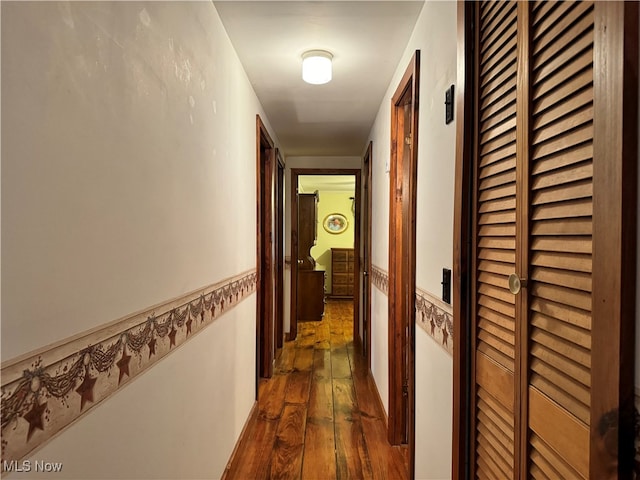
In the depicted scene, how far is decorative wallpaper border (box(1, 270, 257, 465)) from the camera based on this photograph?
2.05 ft

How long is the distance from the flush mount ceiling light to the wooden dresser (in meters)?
5.90

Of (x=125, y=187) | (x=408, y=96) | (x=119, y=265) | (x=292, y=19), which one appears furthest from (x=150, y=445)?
(x=408, y=96)

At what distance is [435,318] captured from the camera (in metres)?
1.51

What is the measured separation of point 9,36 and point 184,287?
0.89 meters

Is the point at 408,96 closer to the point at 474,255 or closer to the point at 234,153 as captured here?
the point at 234,153

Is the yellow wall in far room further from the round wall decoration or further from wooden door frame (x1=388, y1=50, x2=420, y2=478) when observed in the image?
wooden door frame (x1=388, y1=50, x2=420, y2=478)

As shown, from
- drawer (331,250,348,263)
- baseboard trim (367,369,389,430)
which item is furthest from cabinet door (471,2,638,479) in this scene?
drawer (331,250,348,263)

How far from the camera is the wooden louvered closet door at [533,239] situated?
26.4 inches

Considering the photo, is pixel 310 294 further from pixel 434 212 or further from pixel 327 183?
pixel 434 212

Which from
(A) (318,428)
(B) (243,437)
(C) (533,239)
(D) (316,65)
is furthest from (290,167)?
(C) (533,239)

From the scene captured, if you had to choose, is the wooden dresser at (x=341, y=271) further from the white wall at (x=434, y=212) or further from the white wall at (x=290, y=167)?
the white wall at (x=434, y=212)

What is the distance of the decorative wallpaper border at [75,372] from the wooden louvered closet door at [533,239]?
89 cm

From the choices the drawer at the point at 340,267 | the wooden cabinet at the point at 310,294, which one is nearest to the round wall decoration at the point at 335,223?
the drawer at the point at 340,267

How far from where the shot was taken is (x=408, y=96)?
2266 millimetres
